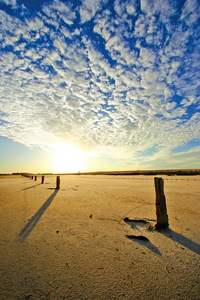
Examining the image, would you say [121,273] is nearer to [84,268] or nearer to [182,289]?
[84,268]

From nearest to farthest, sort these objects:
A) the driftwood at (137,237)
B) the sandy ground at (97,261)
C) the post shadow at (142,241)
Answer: the sandy ground at (97,261), the post shadow at (142,241), the driftwood at (137,237)

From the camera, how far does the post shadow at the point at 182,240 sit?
3147 mm

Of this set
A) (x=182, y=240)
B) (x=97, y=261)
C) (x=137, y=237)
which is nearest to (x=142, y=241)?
(x=137, y=237)

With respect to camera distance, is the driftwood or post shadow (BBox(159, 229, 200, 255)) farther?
the driftwood

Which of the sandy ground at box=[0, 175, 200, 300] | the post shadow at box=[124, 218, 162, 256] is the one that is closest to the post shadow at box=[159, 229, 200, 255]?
the sandy ground at box=[0, 175, 200, 300]

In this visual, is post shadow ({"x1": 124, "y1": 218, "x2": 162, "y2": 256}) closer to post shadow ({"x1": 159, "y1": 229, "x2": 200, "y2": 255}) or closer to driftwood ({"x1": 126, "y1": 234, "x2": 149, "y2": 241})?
driftwood ({"x1": 126, "y1": 234, "x2": 149, "y2": 241})

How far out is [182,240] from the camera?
11.5ft

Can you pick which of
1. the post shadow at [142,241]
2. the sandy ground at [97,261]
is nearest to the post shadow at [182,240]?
the sandy ground at [97,261]

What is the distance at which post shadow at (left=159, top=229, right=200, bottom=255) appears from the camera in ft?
10.3

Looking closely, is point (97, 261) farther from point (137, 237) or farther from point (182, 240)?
point (182, 240)

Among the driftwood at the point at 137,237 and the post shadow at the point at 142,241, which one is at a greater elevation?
the driftwood at the point at 137,237

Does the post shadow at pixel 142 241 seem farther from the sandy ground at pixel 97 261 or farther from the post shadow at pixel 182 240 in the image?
the post shadow at pixel 182 240

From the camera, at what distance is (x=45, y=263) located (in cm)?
266

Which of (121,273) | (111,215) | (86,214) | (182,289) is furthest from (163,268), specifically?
(86,214)
